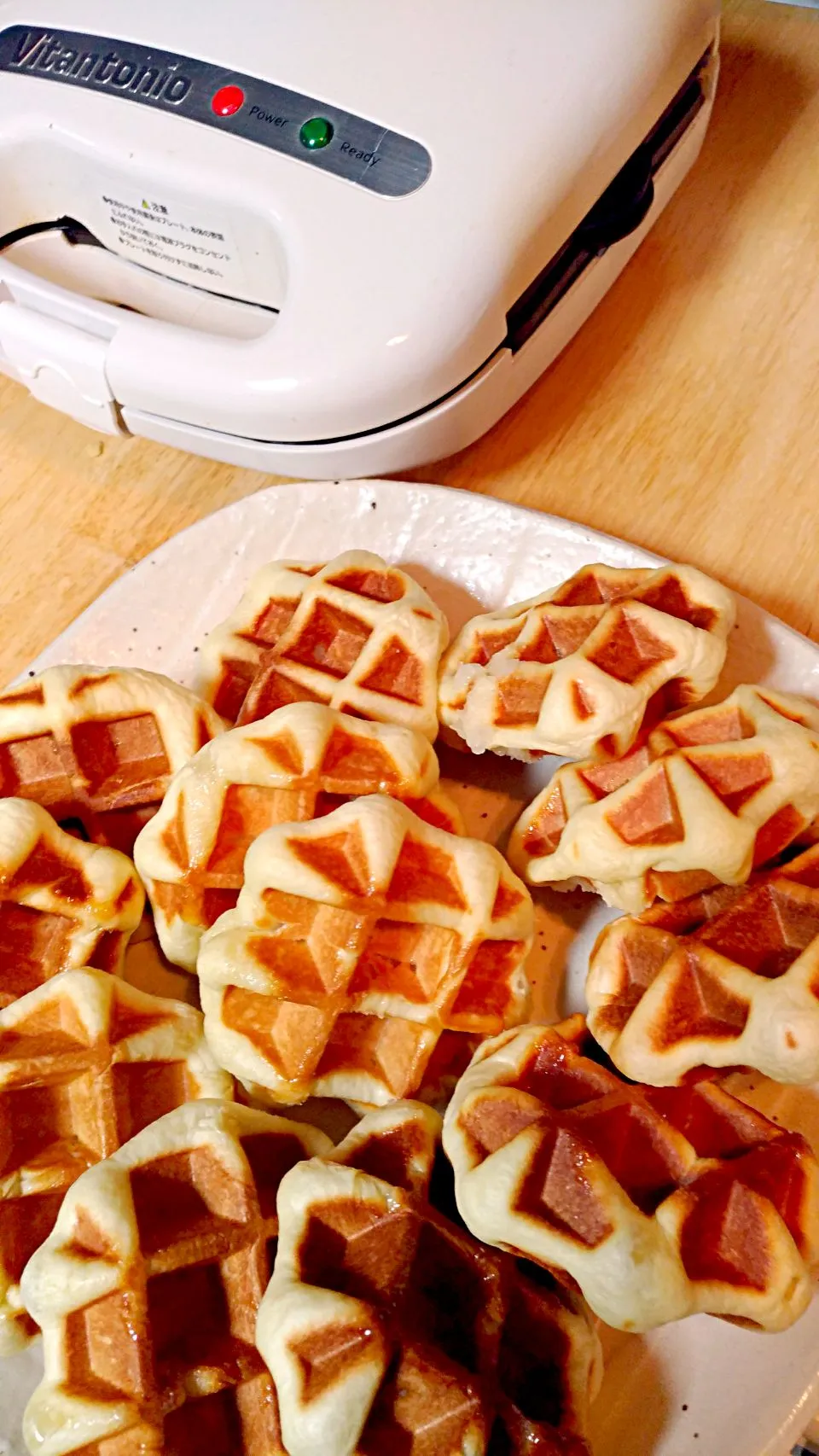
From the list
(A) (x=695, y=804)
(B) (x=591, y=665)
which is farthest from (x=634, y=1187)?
(B) (x=591, y=665)

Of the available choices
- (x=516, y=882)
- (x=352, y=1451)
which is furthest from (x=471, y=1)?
(x=352, y=1451)

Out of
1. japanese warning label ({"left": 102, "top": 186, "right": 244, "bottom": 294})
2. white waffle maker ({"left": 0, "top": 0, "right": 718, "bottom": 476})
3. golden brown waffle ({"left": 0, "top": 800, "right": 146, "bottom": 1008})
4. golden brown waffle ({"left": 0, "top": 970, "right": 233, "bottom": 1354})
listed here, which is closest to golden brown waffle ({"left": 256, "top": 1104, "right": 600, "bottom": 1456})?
golden brown waffle ({"left": 0, "top": 970, "right": 233, "bottom": 1354})

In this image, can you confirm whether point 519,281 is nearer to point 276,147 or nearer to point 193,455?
point 276,147

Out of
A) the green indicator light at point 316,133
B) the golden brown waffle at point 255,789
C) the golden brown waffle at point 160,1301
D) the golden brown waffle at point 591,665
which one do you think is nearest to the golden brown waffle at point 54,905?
the golden brown waffle at point 255,789

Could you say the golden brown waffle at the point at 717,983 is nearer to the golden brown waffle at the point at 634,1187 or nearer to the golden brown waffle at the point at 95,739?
the golden brown waffle at the point at 634,1187

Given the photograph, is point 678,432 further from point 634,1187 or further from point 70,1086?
point 70,1086

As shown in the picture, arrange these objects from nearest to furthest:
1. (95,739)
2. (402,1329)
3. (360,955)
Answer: (402,1329) → (360,955) → (95,739)
